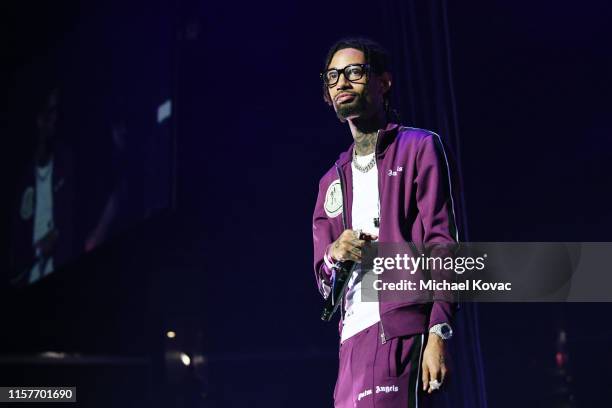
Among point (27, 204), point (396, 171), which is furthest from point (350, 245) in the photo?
point (27, 204)

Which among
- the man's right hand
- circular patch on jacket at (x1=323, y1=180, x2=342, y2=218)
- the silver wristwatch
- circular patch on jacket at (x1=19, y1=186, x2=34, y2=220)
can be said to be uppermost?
circular patch on jacket at (x1=19, y1=186, x2=34, y2=220)

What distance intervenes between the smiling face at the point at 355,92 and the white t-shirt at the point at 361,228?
118mm

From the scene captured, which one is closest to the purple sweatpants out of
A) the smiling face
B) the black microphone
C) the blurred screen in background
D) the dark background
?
the black microphone

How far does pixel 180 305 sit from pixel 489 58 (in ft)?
10.2

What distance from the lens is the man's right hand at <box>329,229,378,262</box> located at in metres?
1.71

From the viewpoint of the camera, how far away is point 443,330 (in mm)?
1617

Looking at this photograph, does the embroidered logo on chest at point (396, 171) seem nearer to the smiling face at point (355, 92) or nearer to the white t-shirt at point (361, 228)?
the white t-shirt at point (361, 228)

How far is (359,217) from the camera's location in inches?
73.9

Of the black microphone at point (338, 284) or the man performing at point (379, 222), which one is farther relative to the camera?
the black microphone at point (338, 284)

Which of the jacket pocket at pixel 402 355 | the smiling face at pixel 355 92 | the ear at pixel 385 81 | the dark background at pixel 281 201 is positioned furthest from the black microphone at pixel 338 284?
the dark background at pixel 281 201

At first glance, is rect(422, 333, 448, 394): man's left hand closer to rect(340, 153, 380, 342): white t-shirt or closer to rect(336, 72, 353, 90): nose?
rect(340, 153, 380, 342): white t-shirt

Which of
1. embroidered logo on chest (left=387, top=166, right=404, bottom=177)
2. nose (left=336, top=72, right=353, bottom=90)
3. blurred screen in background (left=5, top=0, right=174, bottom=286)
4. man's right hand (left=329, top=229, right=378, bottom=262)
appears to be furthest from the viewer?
blurred screen in background (left=5, top=0, right=174, bottom=286)

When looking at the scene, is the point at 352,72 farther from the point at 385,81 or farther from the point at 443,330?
the point at 443,330

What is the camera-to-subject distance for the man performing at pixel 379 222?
5.38ft
